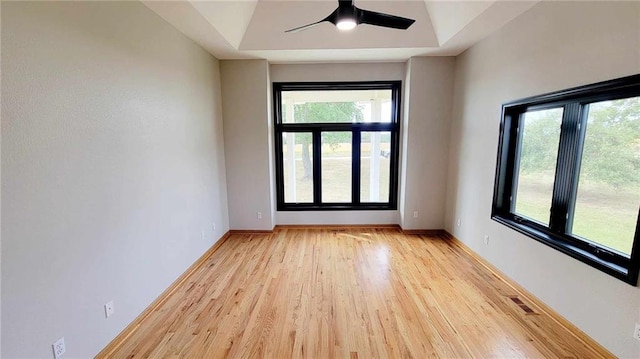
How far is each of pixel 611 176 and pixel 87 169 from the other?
3595 millimetres

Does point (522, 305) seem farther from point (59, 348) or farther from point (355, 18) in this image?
point (59, 348)

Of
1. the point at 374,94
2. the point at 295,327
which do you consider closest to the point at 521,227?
the point at 295,327

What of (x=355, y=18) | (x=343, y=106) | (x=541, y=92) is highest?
(x=355, y=18)

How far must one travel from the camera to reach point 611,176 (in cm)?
183

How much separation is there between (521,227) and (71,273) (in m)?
3.64

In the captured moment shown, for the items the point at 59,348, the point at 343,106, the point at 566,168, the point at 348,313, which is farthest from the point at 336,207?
the point at 59,348

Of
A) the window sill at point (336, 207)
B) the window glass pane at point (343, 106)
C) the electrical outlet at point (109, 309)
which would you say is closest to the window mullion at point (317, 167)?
the window sill at point (336, 207)

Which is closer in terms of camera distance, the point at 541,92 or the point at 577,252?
the point at 577,252

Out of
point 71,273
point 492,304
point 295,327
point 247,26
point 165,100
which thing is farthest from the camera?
point 247,26

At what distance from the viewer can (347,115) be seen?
4234 mm

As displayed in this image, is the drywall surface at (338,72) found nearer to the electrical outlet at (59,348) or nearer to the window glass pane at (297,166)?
the window glass pane at (297,166)

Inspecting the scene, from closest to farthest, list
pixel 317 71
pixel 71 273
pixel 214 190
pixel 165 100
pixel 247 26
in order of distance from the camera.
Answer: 1. pixel 71 273
2. pixel 165 100
3. pixel 247 26
4. pixel 214 190
5. pixel 317 71

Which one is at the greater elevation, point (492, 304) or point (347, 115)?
point (347, 115)

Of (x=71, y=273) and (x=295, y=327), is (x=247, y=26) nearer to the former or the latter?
(x=71, y=273)
